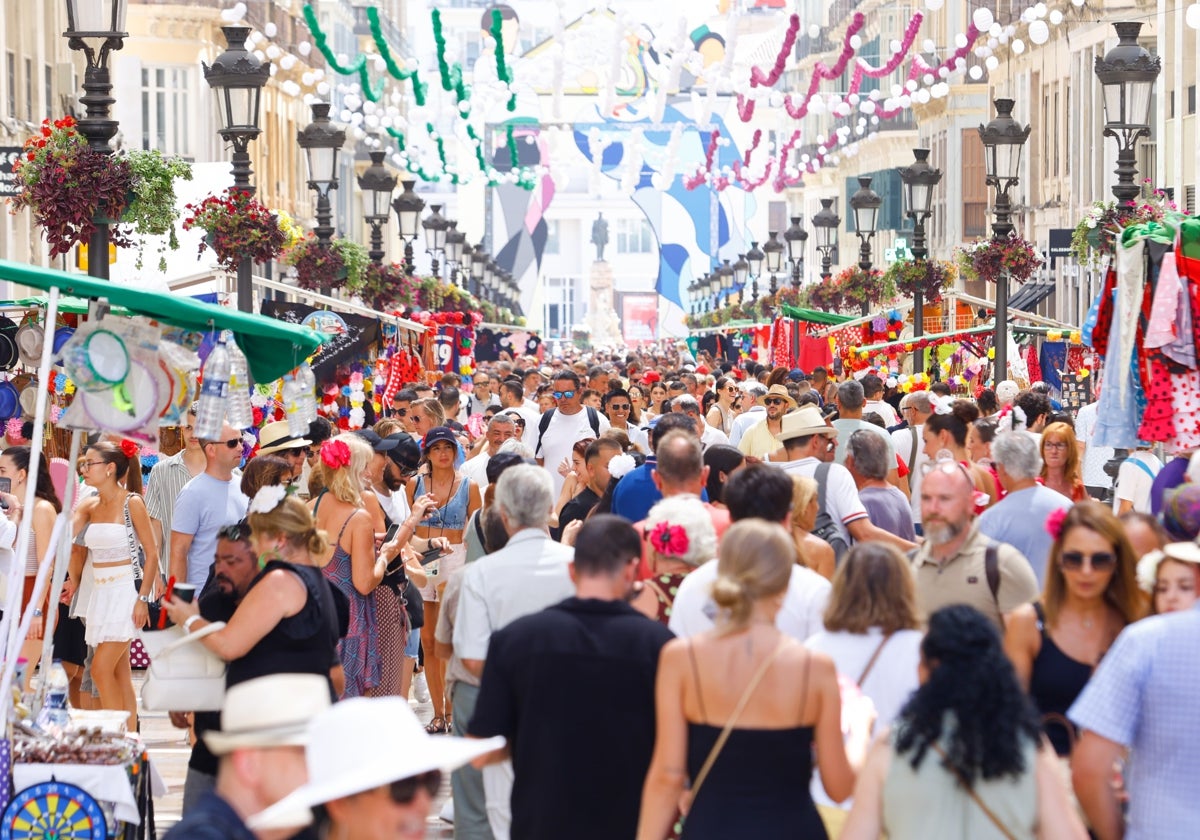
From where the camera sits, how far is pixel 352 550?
9.89 meters

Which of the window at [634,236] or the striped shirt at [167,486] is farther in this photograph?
the window at [634,236]

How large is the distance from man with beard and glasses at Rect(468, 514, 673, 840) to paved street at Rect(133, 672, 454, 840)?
2.44 meters

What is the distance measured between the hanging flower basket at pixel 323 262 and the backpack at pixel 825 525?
47.6 ft

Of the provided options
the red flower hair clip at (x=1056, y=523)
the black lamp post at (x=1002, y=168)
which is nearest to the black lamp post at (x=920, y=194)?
the black lamp post at (x=1002, y=168)

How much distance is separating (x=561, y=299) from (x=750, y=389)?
133 m

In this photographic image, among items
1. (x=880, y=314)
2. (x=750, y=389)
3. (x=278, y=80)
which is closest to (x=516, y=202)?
(x=278, y=80)

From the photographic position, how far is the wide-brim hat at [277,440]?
11.3m

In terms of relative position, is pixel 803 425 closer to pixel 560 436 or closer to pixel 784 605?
pixel 784 605

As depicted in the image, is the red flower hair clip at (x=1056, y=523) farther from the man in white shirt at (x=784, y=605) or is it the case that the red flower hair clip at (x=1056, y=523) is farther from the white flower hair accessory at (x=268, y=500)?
the white flower hair accessory at (x=268, y=500)

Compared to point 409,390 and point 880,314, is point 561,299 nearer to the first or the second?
point 880,314

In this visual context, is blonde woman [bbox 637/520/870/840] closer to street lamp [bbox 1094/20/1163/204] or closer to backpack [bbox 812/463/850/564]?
backpack [bbox 812/463/850/564]

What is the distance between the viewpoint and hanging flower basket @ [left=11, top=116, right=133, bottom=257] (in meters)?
12.5

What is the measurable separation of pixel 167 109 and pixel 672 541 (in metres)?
39.0

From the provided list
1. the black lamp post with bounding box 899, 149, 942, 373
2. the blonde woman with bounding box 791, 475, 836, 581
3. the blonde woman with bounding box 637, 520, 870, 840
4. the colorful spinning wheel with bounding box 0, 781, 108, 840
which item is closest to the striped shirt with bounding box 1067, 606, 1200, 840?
the blonde woman with bounding box 637, 520, 870, 840
